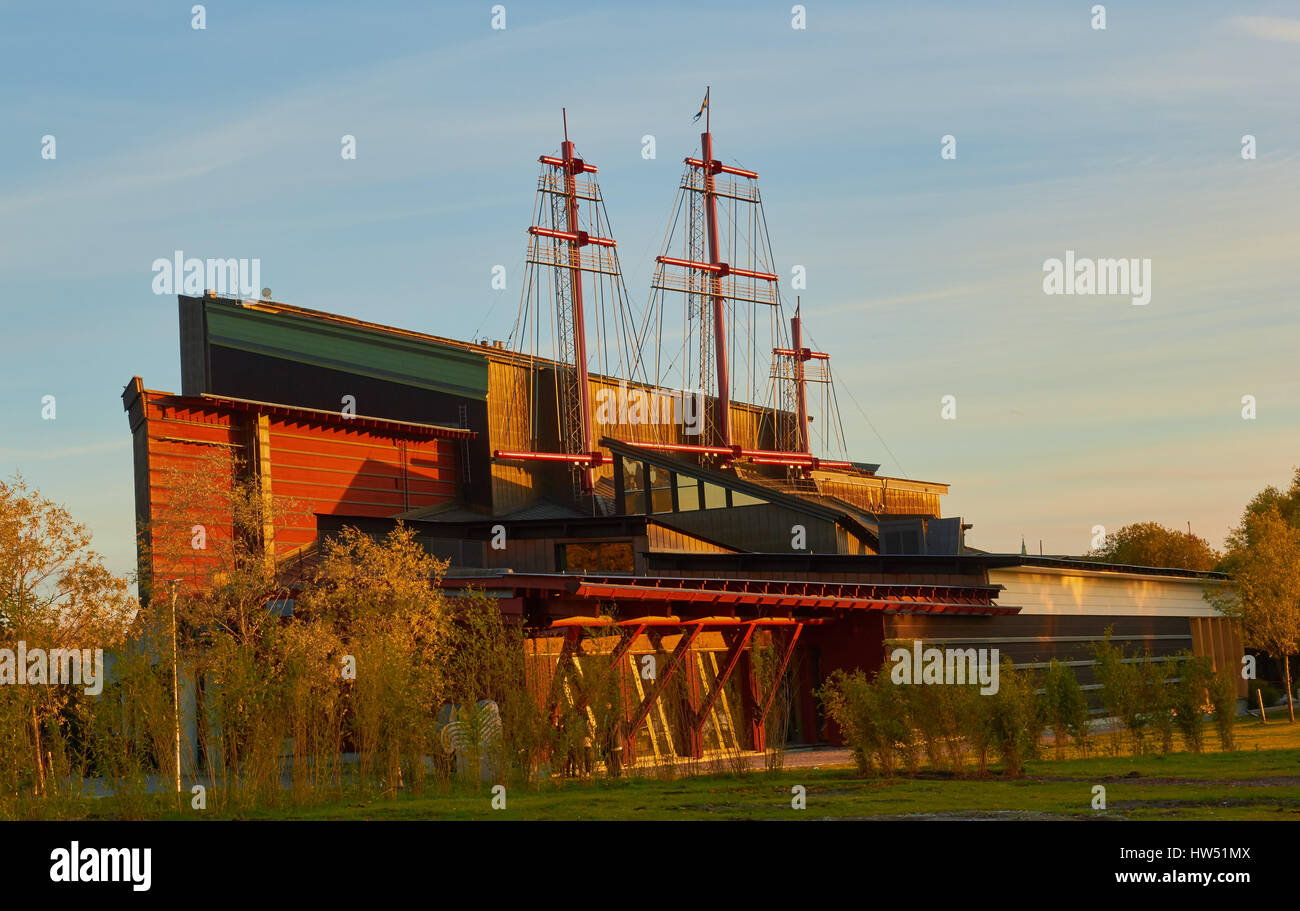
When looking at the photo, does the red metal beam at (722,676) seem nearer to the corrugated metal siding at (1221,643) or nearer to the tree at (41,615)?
the tree at (41,615)

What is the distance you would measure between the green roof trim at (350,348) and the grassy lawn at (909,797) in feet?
102

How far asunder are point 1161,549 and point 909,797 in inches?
3357

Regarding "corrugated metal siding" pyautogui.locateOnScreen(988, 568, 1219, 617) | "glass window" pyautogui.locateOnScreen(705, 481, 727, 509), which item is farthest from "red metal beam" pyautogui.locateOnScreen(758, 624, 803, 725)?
"glass window" pyautogui.locateOnScreen(705, 481, 727, 509)

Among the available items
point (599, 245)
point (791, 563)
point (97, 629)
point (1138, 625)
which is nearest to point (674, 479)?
point (791, 563)

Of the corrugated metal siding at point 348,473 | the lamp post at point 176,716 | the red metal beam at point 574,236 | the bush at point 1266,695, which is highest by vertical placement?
the red metal beam at point 574,236

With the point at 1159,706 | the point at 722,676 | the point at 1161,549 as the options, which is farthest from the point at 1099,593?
the point at 1161,549

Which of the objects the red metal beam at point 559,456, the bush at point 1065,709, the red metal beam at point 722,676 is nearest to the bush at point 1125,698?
the bush at point 1065,709

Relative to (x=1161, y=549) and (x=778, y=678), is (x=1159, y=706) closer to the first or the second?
(x=778, y=678)

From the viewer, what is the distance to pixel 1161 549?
311 feet

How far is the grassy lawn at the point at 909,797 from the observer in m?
14.4

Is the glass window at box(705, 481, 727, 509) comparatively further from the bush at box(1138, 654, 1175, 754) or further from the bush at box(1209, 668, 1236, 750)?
the bush at box(1209, 668, 1236, 750)

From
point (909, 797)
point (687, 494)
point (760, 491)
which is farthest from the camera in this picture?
point (687, 494)

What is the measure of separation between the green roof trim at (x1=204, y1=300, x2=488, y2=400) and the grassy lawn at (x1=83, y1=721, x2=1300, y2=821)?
31.1m
